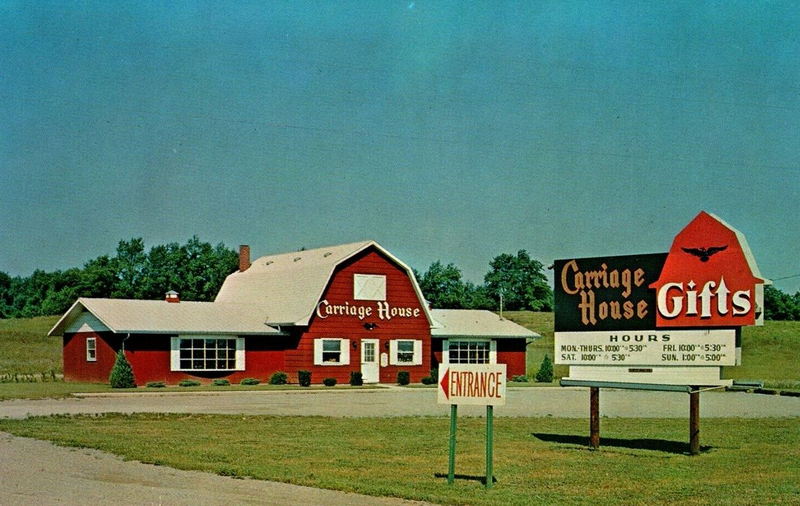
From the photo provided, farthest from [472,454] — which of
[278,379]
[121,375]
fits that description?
[278,379]

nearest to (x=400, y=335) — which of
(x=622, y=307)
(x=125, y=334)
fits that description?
(x=125, y=334)

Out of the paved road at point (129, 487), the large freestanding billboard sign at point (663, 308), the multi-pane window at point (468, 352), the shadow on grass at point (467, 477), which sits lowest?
the multi-pane window at point (468, 352)

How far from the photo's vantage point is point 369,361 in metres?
44.1

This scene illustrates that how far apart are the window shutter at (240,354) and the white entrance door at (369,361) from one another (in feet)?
17.3

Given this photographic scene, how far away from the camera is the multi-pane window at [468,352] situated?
49506mm

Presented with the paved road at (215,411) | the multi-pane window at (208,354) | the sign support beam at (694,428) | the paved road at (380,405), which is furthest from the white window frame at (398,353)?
the sign support beam at (694,428)

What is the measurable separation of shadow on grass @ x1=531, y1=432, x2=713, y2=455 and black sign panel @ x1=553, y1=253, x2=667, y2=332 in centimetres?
199

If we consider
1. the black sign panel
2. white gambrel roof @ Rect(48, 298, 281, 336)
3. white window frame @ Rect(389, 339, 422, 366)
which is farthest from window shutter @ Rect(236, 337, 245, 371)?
the black sign panel

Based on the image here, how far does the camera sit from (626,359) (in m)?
16.9

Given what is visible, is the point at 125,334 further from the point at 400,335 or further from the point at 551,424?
the point at 551,424

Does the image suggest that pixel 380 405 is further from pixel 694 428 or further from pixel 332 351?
pixel 332 351

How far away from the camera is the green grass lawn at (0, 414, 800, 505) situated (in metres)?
11.7

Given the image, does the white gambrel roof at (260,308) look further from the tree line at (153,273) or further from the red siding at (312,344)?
the tree line at (153,273)

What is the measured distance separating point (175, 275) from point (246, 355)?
39.1 metres
